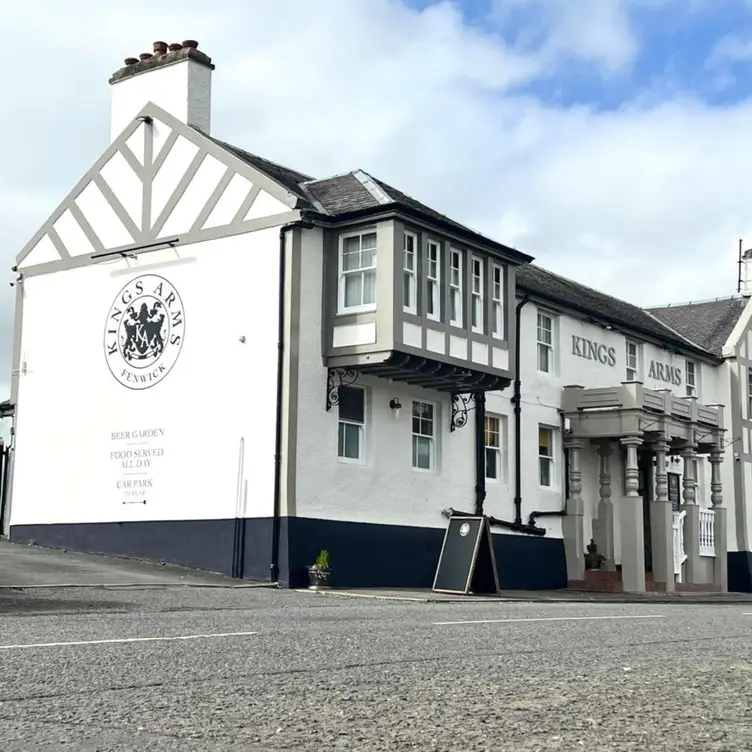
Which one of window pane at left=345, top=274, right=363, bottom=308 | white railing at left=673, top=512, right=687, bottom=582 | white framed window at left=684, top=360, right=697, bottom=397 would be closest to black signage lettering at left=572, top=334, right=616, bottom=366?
white railing at left=673, top=512, right=687, bottom=582

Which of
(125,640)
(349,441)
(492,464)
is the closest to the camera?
(125,640)

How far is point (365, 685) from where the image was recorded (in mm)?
7039

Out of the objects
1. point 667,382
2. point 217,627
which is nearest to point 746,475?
point 667,382

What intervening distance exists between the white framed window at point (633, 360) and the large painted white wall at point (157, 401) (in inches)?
525

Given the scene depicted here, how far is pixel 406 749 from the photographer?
5227 millimetres

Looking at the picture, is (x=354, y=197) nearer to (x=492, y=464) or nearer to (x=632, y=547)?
(x=492, y=464)

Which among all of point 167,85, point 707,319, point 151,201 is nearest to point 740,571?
point 707,319

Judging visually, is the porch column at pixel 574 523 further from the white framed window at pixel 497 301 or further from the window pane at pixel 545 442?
the white framed window at pixel 497 301

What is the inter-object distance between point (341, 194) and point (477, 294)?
136 inches

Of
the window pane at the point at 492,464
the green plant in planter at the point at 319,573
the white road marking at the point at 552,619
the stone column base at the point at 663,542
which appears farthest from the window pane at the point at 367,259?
the stone column base at the point at 663,542

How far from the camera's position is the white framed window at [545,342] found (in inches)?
1136

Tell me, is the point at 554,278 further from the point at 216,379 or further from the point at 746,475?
the point at 216,379

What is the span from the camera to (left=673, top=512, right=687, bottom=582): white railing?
2973cm

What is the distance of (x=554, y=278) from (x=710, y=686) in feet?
84.6
